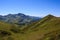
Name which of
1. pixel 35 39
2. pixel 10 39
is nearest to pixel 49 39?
pixel 35 39

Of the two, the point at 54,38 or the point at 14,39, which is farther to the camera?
the point at 14,39

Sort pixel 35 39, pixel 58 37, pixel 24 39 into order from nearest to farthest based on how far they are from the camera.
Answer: pixel 58 37, pixel 35 39, pixel 24 39

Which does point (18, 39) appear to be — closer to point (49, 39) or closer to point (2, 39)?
point (2, 39)

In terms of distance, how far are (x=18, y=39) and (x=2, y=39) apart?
21594mm

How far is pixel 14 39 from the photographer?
7475 inches

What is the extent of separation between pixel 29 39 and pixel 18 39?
728 inches

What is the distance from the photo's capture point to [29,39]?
17912 cm

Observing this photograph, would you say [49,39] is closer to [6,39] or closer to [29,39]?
[29,39]

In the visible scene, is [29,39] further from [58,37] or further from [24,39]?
[58,37]

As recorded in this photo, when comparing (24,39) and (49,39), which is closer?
(49,39)

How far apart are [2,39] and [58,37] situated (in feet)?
275

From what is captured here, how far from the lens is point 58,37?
140 m

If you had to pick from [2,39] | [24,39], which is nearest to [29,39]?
[24,39]

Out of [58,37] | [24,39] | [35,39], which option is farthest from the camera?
[24,39]
